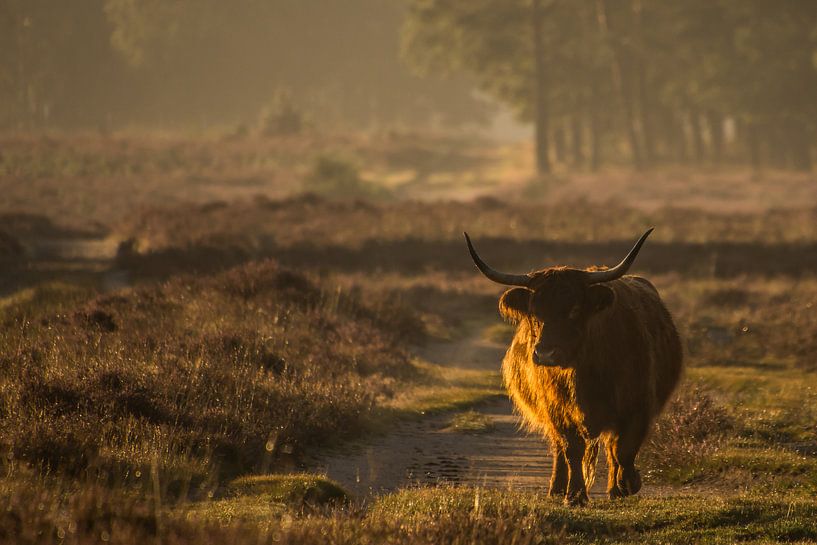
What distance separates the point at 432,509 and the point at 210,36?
92.2m

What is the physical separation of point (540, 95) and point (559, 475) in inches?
2018

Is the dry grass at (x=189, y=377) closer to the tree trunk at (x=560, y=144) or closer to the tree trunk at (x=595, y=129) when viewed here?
the tree trunk at (x=595, y=129)

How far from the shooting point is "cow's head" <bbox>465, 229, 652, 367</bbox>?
8594 millimetres

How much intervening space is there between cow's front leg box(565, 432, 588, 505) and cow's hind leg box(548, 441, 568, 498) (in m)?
0.13

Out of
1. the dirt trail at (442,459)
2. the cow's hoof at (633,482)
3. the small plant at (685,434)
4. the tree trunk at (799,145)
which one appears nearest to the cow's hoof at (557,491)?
the cow's hoof at (633,482)

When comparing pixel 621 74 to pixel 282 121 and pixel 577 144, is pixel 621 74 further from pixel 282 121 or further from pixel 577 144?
pixel 282 121

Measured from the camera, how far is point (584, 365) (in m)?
9.00

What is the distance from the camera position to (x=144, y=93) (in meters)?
97.2

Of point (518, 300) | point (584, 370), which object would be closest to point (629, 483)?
point (584, 370)

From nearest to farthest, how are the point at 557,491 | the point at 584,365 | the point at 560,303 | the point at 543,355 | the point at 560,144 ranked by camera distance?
the point at 543,355 < the point at 560,303 < the point at 584,365 < the point at 557,491 < the point at 560,144

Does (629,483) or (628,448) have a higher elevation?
(628,448)

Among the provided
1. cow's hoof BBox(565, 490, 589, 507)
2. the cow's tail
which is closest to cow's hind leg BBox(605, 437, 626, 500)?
the cow's tail

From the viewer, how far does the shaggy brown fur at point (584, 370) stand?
8.77 metres

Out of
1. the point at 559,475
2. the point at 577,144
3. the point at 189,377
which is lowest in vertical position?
the point at 559,475
